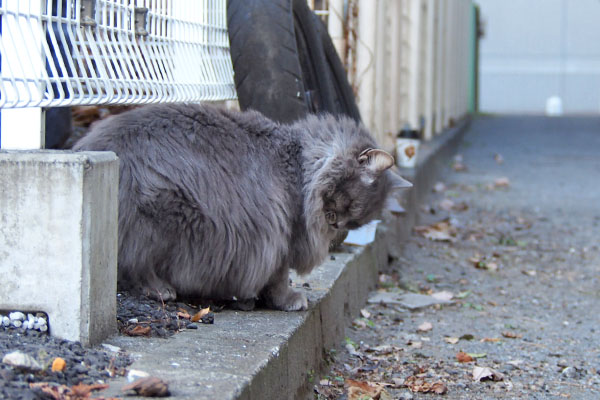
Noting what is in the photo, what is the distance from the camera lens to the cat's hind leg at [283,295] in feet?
10.1

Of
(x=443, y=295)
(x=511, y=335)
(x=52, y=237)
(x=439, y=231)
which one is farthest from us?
(x=439, y=231)

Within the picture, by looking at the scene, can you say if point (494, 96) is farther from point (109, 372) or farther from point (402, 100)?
point (109, 372)

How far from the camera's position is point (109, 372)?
6.54ft

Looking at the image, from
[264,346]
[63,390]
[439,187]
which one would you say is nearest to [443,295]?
[264,346]

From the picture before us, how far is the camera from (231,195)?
112 inches

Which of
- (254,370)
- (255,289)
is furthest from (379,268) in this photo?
(254,370)

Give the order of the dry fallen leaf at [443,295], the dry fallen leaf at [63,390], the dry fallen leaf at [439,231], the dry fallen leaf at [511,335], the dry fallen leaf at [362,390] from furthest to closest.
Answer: the dry fallen leaf at [439,231], the dry fallen leaf at [443,295], the dry fallen leaf at [511,335], the dry fallen leaf at [362,390], the dry fallen leaf at [63,390]

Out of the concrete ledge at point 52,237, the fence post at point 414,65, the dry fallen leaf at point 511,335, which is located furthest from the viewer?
the fence post at point 414,65

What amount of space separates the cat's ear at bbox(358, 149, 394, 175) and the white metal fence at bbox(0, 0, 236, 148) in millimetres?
926

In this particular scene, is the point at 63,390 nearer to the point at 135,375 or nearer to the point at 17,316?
the point at 135,375

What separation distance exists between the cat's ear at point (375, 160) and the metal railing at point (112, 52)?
93 centimetres

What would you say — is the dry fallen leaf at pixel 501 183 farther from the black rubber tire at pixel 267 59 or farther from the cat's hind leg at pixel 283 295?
the cat's hind leg at pixel 283 295

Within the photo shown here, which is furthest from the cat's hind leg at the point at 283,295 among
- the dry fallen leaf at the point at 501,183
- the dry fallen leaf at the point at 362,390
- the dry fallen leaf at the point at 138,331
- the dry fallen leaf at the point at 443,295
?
the dry fallen leaf at the point at 501,183

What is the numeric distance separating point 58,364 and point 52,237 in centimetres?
36
